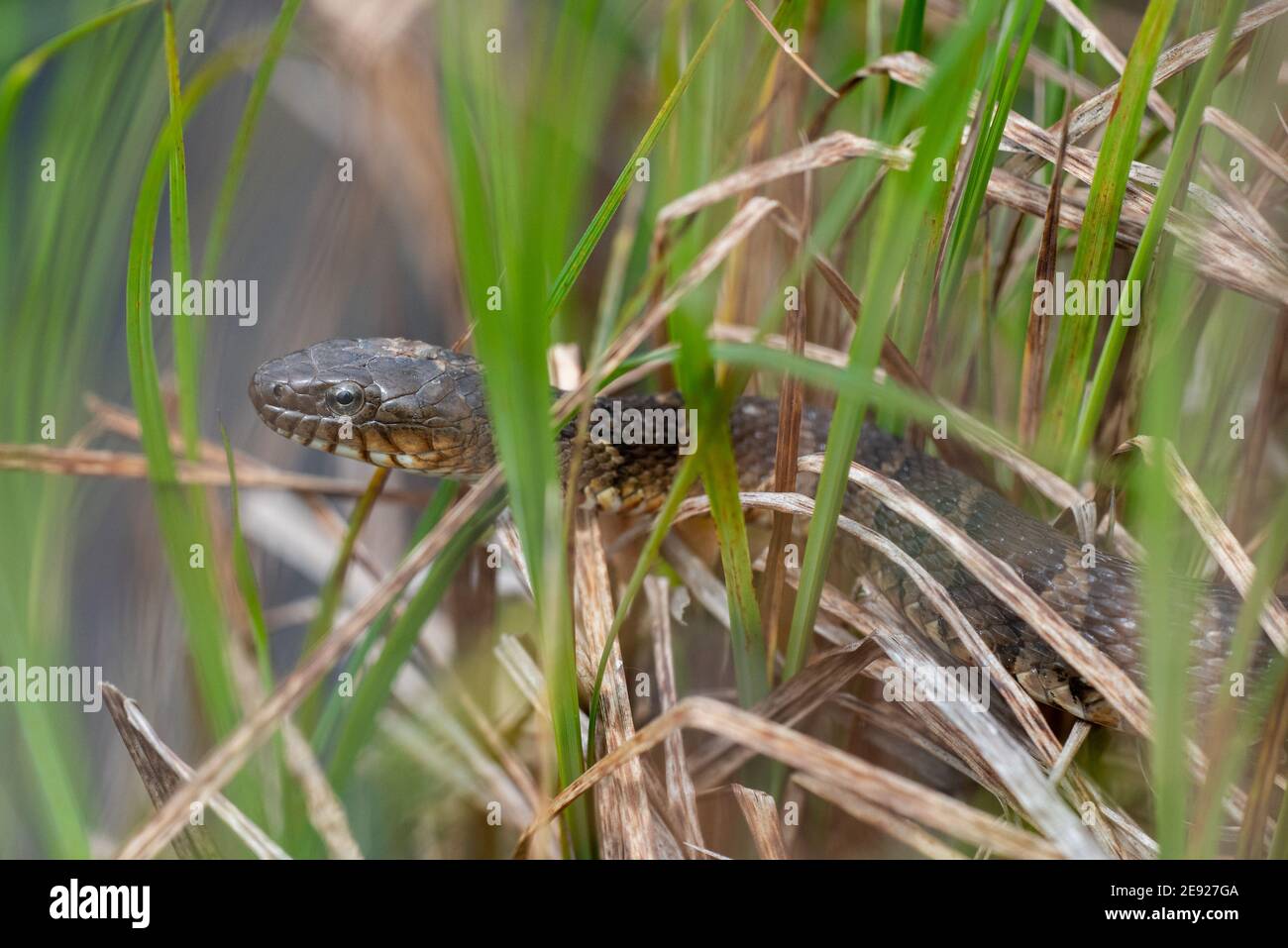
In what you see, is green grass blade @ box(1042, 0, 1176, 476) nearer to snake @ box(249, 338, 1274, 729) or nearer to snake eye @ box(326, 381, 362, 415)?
snake @ box(249, 338, 1274, 729)

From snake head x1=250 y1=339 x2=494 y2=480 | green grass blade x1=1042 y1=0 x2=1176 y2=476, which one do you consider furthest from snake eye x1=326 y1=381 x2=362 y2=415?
green grass blade x1=1042 y1=0 x2=1176 y2=476

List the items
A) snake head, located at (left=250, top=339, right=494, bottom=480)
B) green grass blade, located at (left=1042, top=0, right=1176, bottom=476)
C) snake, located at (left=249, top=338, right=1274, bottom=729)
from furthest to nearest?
1. snake head, located at (left=250, top=339, right=494, bottom=480)
2. snake, located at (left=249, top=338, right=1274, bottom=729)
3. green grass blade, located at (left=1042, top=0, right=1176, bottom=476)

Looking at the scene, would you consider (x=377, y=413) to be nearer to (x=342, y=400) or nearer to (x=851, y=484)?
(x=342, y=400)

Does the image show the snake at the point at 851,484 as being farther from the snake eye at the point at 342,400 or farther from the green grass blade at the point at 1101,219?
the green grass blade at the point at 1101,219

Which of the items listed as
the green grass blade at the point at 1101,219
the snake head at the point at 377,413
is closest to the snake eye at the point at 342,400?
the snake head at the point at 377,413

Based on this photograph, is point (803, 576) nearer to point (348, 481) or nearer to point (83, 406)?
→ point (348, 481)

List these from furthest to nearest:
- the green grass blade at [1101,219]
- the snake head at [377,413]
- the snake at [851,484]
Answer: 1. the snake head at [377,413]
2. the snake at [851,484]
3. the green grass blade at [1101,219]

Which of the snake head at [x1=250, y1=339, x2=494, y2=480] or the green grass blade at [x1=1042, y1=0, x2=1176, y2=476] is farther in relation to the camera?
the snake head at [x1=250, y1=339, x2=494, y2=480]

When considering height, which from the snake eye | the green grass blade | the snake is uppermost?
the green grass blade

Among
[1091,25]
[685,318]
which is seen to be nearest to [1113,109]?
[1091,25]
